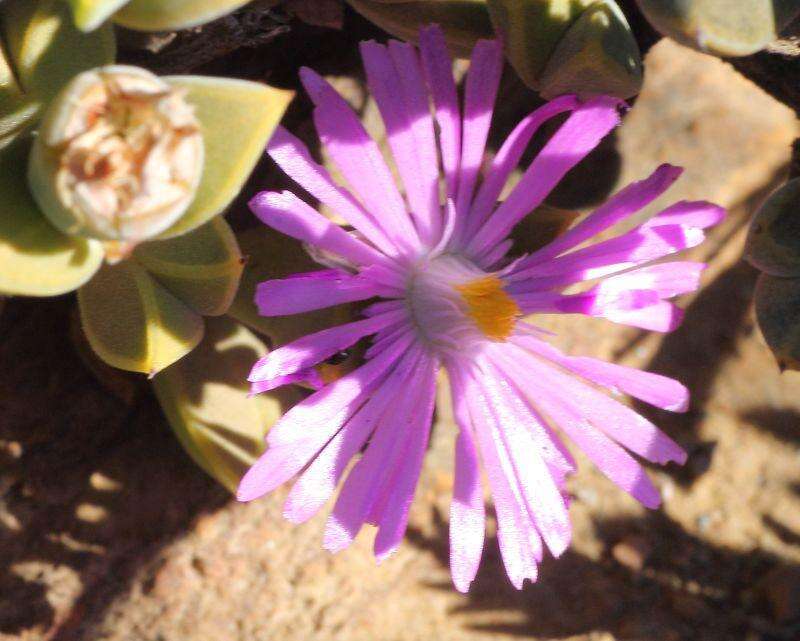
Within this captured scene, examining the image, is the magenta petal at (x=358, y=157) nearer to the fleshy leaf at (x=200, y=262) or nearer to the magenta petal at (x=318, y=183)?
the magenta petal at (x=318, y=183)

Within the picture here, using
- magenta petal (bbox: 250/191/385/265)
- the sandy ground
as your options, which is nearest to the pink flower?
magenta petal (bbox: 250/191/385/265)

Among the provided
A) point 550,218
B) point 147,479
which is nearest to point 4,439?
point 147,479

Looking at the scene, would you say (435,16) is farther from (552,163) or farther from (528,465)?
(528,465)

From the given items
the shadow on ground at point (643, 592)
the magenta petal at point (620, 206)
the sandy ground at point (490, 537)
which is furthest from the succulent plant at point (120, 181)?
the shadow on ground at point (643, 592)

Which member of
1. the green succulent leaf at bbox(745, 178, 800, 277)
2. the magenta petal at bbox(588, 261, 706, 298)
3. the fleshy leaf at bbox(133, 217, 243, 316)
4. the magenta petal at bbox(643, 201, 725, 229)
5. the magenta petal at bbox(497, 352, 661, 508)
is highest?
the fleshy leaf at bbox(133, 217, 243, 316)

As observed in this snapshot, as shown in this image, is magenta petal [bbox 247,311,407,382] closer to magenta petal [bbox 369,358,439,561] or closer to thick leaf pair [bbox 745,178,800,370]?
magenta petal [bbox 369,358,439,561]

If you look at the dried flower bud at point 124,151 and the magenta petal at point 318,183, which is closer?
the dried flower bud at point 124,151
